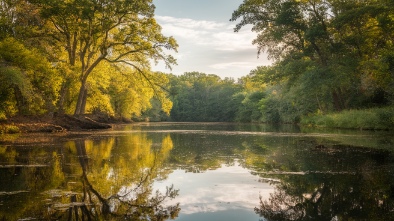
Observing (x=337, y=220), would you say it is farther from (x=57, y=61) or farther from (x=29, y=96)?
(x=57, y=61)

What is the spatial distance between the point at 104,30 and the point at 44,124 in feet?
33.6

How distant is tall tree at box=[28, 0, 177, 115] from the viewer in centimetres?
2783

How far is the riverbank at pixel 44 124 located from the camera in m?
23.1

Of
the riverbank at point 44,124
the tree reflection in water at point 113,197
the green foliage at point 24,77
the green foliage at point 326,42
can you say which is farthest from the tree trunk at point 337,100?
the tree reflection in water at point 113,197

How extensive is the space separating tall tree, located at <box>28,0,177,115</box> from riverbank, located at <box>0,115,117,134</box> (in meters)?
1.82

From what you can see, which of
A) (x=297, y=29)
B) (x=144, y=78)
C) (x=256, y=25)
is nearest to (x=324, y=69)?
(x=297, y=29)

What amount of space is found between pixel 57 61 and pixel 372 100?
32.2 m

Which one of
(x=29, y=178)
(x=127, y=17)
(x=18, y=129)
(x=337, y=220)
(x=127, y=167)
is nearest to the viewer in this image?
(x=337, y=220)

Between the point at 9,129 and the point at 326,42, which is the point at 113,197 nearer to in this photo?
the point at 9,129

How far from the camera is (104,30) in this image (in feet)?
97.5

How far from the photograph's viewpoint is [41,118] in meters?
26.9

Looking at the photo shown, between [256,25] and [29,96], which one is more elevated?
[256,25]

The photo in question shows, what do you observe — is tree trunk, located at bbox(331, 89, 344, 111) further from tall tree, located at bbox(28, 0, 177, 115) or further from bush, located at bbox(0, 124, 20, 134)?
bush, located at bbox(0, 124, 20, 134)

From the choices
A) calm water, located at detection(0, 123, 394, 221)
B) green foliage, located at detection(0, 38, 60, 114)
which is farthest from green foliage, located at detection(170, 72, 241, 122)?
calm water, located at detection(0, 123, 394, 221)
